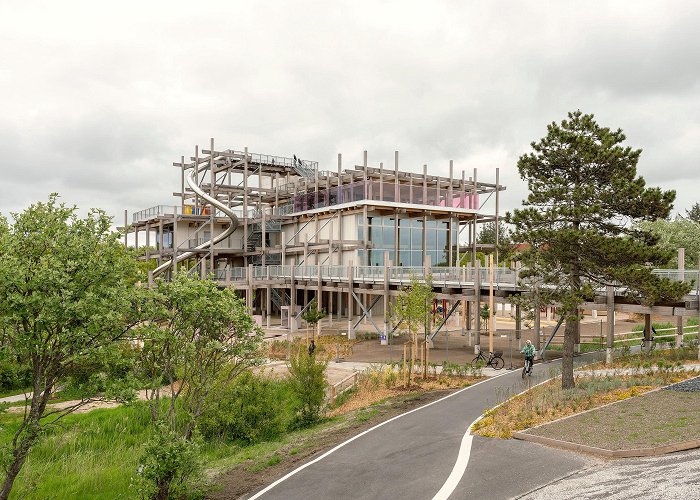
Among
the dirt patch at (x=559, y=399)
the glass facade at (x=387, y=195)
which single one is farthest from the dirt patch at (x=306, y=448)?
the glass facade at (x=387, y=195)

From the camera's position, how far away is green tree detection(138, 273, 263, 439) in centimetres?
1253

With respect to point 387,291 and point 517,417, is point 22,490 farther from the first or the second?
point 387,291

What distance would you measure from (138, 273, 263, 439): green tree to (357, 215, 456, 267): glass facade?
38506 millimetres

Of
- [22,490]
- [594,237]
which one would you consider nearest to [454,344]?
[594,237]

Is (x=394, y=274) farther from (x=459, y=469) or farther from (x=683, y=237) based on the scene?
(x=683, y=237)

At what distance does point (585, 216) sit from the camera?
2050cm

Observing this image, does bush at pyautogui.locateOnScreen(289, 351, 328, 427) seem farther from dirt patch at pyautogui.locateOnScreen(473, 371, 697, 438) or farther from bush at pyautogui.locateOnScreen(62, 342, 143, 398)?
bush at pyautogui.locateOnScreen(62, 342, 143, 398)

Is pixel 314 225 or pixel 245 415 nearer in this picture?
pixel 245 415

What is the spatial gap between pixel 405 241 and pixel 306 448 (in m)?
39.0

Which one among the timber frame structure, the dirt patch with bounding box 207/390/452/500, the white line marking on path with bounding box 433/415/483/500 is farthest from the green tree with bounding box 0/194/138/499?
the timber frame structure

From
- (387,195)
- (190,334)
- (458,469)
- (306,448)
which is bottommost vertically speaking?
(306,448)

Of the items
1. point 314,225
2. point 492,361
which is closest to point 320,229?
point 314,225

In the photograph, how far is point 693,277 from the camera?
23.3 meters

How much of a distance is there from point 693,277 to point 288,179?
47.2 metres
